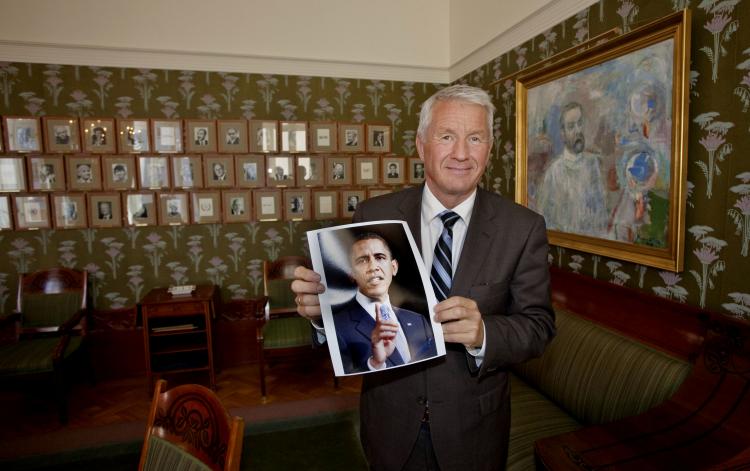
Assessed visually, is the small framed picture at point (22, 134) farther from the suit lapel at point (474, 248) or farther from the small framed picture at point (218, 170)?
the suit lapel at point (474, 248)

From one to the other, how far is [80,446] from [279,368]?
1655mm

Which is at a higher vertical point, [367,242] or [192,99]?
[192,99]

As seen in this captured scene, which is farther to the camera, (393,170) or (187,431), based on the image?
(393,170)

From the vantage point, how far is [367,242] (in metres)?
1.00

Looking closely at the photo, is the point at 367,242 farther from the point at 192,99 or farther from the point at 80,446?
the point at 192,99

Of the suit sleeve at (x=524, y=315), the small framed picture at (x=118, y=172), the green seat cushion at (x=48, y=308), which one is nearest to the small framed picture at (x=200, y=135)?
the small framed picture at (x=118, y=172)

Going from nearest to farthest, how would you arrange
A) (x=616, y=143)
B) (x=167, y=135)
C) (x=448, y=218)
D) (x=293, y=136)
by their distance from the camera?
1. (x=448, y=218)
2. (x=616, y=143)
3. (x=167, y=135)
4. (x=293, y=136)

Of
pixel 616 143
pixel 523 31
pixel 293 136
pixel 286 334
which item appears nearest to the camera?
pixel 616 143

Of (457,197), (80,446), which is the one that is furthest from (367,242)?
(80,446)

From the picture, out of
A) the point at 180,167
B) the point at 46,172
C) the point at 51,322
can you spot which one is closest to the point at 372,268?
the point at 180,167

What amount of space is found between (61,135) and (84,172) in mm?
355

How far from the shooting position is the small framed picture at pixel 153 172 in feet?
12.9

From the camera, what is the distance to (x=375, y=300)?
991 mm

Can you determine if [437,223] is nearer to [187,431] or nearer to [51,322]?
[187,431]
